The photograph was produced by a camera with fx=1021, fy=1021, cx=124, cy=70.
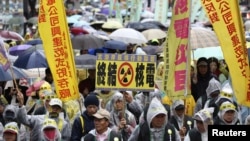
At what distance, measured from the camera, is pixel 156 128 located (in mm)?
11422

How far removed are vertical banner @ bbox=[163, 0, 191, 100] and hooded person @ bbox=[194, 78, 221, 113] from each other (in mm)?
1306

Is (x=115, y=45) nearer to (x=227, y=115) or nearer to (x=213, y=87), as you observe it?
(x=213, y=87)

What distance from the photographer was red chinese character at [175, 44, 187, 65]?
12.5 metres

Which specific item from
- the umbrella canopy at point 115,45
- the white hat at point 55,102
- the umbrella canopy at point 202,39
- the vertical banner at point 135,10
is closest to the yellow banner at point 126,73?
the white hat at point 55,102

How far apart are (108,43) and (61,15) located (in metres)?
9.11

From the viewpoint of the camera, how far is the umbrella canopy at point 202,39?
19812mm

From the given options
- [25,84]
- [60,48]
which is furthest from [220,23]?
[25,84]

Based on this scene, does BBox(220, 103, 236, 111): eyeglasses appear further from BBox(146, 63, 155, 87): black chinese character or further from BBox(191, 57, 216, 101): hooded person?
BBox(191, 57, 216, 101): hooded person

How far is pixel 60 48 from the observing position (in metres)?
13.5

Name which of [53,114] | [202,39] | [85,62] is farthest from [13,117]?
[202,39]

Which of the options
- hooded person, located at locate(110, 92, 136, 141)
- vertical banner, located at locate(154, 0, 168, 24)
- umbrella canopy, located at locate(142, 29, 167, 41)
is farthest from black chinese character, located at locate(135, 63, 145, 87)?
vertical banner, located at locate(154, 0, 168, 24)

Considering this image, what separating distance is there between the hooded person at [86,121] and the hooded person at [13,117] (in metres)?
0.66

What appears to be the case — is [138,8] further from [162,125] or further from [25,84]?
[162,125]

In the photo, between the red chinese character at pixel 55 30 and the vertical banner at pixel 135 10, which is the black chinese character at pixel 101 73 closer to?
the red chinese character at pixel 55 30
